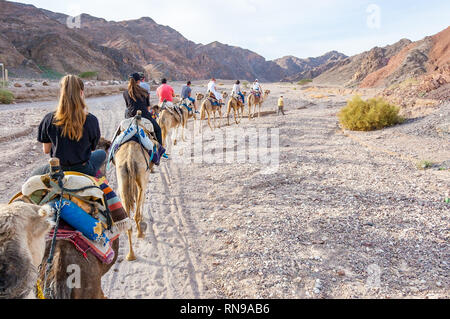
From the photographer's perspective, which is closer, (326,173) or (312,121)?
(326,173)

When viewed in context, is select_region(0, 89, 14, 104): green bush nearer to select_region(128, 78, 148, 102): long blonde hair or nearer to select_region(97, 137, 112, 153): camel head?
select_region(128, 78, 148, 102): long blonde hair

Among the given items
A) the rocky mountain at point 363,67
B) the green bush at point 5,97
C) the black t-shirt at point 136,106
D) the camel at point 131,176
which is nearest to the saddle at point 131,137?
the camel at point 131,176

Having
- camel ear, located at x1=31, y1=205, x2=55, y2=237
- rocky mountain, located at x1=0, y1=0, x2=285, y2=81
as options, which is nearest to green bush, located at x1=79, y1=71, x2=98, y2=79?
rocky mountain, located at x1=0, y1=0, x2=285, y2=81

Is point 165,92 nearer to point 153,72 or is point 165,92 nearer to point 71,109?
point 71,109

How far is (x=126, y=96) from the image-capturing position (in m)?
7.29

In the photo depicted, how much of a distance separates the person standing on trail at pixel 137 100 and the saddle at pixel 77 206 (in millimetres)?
3980

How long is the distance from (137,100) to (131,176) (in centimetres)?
265

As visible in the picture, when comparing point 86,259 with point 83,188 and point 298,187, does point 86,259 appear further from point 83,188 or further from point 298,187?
point 298,187

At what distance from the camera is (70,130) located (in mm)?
3064

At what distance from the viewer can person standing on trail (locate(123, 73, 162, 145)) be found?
695cm

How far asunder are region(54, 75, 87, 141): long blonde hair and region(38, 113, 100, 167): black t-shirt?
72 mm

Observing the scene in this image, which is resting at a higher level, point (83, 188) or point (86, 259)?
point (83, 188)

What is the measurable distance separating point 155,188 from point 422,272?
20.5 feet

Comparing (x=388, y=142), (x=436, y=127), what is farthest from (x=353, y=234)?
(x=436, y=127)
